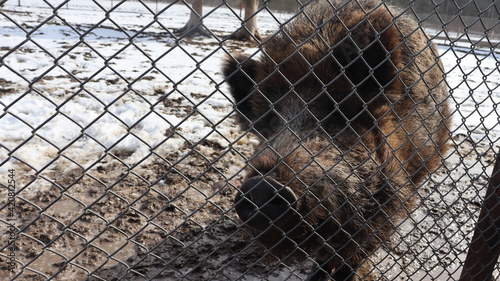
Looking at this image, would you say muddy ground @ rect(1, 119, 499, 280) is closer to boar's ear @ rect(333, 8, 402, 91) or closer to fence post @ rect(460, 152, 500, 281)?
fence post @ rect(460, 152, 500, 281)

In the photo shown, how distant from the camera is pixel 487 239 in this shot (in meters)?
2.53

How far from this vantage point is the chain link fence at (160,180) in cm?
162

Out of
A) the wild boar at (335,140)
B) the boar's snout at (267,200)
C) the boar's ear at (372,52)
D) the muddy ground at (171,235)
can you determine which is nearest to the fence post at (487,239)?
the muddy ground at (171,235)

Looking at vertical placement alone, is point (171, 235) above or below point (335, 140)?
below

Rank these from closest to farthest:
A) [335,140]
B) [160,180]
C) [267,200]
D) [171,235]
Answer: [267,200], [160,180], [335,140], [171,235]

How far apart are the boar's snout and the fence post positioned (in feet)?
4.86

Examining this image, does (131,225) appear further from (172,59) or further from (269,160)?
(172,59)

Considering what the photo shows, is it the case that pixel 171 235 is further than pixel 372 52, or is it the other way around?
pixel 171 235

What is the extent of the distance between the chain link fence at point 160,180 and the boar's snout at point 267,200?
0.08 metres

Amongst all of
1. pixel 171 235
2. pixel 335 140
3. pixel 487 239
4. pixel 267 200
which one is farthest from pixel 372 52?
pixel 171 235

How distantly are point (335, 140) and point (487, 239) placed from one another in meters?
1.19

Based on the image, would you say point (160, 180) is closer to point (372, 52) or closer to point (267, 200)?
point (267, 200)

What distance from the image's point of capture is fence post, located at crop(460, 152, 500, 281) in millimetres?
2496

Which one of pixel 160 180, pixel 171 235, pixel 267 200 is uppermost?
pixel 267 200
